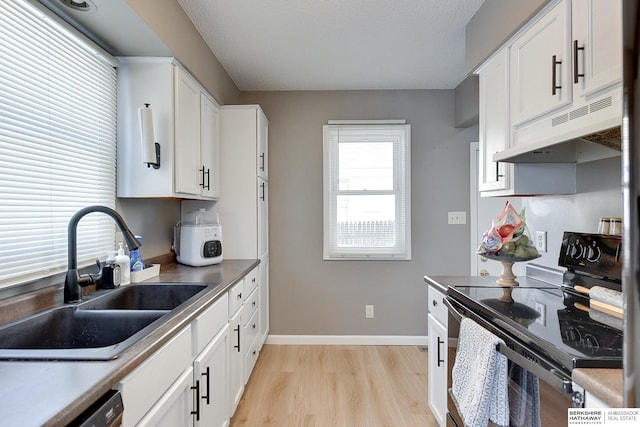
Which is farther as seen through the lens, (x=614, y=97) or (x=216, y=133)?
(x=216, y=133)

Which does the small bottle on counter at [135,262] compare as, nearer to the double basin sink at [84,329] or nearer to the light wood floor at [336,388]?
the double basin sink at [84,329]

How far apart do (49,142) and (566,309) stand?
2.26 m

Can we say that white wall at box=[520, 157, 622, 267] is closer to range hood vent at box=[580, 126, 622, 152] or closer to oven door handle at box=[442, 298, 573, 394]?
range hood vent at box=[580, 126, 622, 152]

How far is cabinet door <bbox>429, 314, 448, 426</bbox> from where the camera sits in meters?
1.74

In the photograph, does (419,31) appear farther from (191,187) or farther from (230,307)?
(230,307)

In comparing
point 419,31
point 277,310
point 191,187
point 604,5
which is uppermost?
point 419,31

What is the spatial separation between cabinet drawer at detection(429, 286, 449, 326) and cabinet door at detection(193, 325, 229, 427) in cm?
117

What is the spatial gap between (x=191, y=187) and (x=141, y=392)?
1.47 metres

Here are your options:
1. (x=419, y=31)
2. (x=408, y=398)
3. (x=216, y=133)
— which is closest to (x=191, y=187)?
(x=216, y=133)

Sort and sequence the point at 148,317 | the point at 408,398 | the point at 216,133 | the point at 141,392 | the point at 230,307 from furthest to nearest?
the point at 216,133 < the point at 408,398 < the point at 230,307 < the point at 148,317 < the point at 141,392

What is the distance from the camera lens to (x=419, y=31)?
224 centimetres

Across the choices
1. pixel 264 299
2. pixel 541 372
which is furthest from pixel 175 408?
pixel 264 299

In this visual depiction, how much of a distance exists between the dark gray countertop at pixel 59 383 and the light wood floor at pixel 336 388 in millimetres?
1433

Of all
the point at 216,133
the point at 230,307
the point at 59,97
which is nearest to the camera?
the point at 59,97
